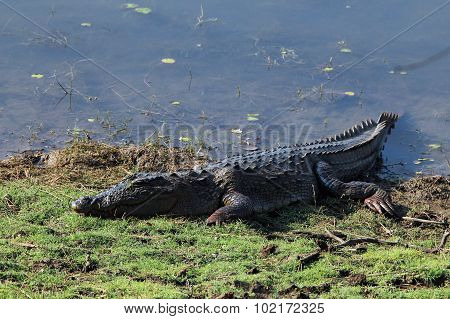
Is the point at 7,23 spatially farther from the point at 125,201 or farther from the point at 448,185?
the point at 448,185

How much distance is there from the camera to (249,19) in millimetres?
14047

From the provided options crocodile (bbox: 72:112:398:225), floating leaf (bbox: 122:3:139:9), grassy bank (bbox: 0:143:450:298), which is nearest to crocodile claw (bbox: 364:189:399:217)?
crocodile (bbox: 72:112:398:225)

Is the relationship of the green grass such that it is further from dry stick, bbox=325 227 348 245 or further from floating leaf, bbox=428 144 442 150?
floating leaf, bbox=428 144 442 150

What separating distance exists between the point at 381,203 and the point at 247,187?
1.51m

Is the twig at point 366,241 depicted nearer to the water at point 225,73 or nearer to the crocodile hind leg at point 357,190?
the crocodile hind leg at point 357,190

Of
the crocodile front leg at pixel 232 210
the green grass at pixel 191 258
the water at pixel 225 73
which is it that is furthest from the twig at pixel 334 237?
the water at pixel 225 73

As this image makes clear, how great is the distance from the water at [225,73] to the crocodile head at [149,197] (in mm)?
2189

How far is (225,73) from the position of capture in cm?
1234

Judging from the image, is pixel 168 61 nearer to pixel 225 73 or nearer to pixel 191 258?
pixel 225 73

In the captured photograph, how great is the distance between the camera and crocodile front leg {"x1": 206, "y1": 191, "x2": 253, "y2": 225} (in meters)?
7.65

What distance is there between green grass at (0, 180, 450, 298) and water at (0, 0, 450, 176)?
8.52ft

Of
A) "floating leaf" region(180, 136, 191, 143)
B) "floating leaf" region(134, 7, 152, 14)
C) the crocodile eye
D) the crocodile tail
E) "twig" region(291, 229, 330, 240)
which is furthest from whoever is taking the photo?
"floating leaf" region(134, 7, 152, 14)

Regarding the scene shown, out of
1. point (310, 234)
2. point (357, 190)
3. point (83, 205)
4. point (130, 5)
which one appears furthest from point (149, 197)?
point (130, 5)

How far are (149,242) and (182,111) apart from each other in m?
4.60
